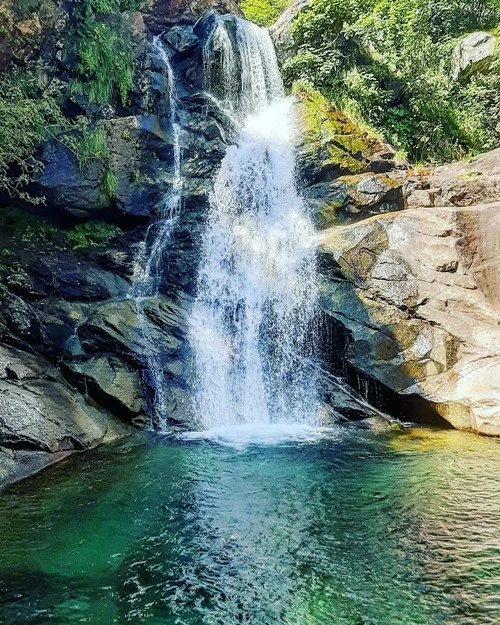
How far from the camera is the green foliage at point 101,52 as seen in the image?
13.9m

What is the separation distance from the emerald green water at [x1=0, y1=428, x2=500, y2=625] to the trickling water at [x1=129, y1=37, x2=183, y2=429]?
2.35 metres

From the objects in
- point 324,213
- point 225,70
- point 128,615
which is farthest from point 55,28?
point 128,615

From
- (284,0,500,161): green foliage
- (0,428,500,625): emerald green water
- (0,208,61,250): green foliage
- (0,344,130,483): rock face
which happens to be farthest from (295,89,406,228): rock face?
(0,344,130,483): rock face

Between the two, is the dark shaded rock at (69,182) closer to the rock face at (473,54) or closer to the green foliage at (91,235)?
the green foliage at (91,235)

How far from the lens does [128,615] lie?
4.52 metres

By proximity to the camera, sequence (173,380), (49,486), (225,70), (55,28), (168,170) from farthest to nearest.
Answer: (225,70) < (168,170) < (55,28) < (173,380) < (49,486)

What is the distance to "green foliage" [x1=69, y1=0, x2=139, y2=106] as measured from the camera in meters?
13.9

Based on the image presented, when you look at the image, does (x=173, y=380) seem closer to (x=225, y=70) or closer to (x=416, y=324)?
(x=416, y=324)

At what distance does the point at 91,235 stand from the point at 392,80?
13.6 meters

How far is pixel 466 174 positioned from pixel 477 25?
12082 millimetres

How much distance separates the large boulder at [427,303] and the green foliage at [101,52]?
26.0ft

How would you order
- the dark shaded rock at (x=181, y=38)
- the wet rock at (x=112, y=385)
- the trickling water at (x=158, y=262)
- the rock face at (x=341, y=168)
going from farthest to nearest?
1. the dark shaded rock at (x=181, y=38)
2. the rock face at (x=341, y=168)
3. the trickling water at (x=158, y=262)
4. the wet rock at (x=112, y=385)

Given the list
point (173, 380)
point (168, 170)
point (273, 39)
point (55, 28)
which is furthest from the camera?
point (273, 39)

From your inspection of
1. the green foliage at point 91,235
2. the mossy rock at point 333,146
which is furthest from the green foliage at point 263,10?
the green foliage at point 91,235
